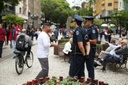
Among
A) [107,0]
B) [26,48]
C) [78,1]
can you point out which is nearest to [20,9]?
[78,1]

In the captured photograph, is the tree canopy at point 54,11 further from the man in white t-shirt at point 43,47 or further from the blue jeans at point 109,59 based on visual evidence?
the man in white t-shirt at point 43,47

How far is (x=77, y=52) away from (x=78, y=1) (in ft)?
181

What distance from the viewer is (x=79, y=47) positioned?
684 centimetres

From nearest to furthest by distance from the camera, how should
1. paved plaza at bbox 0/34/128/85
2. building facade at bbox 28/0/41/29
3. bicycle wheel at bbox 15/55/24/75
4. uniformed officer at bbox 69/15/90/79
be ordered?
uniformed officer at bbox 69/15/90/79 < paved plaza at bbox 0/34/128/85 < bicycle wheel at bbox 15/55/24/75 < building facade at bbox 28/0/41/29

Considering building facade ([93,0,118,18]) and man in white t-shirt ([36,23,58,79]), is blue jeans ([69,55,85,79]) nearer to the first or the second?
man in white t-shirt ([36,23,58,79])

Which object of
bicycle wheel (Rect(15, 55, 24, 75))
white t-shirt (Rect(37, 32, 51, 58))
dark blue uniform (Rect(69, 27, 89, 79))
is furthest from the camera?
bicycle wheel (Rect(15, 55, 24, 75))

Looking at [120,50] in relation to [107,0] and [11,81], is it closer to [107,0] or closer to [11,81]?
[11,81]

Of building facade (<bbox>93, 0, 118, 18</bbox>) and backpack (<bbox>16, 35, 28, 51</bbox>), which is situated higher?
building facade (<bbox>93, 0, 118, 18</bbox>)

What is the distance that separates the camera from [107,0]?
310 feet

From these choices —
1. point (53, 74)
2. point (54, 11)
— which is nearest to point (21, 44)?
point (53, 74)

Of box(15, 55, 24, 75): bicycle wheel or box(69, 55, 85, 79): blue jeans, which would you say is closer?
box(69, 55, 85, 79): blue jeans

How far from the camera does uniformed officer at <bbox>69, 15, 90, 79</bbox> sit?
6.83 metres

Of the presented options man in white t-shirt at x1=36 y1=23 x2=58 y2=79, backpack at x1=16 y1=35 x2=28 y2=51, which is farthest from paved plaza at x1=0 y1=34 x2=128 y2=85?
man in white t-shirt at x1=36 y1=23 x2=58 y2=79

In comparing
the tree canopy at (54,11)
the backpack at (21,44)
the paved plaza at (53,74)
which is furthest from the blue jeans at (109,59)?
the tree canopy at (54,11)
